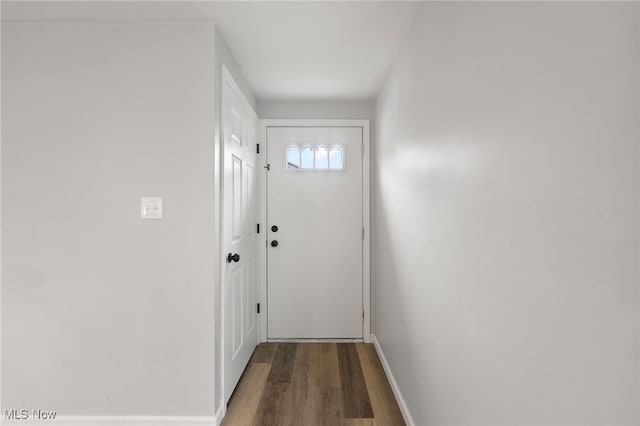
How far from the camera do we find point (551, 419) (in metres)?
0.75

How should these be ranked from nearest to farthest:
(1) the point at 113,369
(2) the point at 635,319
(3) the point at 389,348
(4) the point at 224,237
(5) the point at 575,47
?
1. (2) the point at 635,319
2. (5) the point at 575,47
3. (1) the point at 113,369
4. (4) the point at 224,237
5. (3) the point at 389,348

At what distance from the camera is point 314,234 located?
10.3 ft

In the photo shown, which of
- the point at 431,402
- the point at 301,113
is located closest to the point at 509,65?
the point at 431,402

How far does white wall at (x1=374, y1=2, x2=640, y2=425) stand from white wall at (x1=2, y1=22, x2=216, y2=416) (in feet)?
4.01

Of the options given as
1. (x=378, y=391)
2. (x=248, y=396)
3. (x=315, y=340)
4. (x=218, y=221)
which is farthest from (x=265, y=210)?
(x=378, y=391)

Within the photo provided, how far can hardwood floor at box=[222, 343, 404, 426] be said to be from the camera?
1975mm

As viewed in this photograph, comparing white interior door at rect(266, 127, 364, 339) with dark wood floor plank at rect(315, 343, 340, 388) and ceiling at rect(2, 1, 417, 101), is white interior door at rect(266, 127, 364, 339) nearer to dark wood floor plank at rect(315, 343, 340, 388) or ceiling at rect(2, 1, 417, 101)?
dark wood floor plank at rect(315, 343, 340, 388)

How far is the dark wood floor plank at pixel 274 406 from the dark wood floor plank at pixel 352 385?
0.36 metres

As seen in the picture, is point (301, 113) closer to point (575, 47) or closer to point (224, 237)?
point (224, 237)

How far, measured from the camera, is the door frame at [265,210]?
3.09m

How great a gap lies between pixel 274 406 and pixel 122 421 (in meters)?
0.84

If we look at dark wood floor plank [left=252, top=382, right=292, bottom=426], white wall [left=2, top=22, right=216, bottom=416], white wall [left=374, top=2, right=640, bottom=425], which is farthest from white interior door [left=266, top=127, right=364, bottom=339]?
white wall [left=374, top=2, right=640, bottom=425]

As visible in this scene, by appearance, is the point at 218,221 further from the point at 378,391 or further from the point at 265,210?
the point at 378,391

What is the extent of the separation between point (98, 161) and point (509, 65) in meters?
1.99
